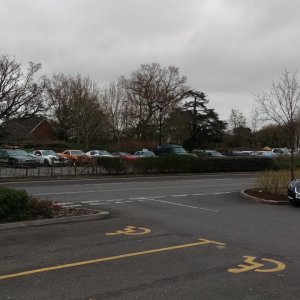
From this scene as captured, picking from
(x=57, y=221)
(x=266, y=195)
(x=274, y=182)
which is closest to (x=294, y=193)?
(x=266, y=195)

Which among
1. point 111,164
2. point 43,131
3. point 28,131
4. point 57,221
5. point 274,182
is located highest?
point 43,131

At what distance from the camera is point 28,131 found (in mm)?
73000

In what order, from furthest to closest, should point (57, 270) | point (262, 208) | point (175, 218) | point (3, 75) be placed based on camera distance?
point (3, 75) → point (262, 208) → point (175, 218) → point (57, 270)

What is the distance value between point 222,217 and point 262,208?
304cm

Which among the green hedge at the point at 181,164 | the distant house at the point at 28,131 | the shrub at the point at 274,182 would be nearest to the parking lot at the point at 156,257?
the shrub at the point at 274,182

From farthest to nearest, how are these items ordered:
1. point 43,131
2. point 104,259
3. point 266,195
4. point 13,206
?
point 43,131
point 266,195
point 13,206
point 104,259

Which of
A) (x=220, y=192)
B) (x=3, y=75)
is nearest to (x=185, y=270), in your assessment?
(x=220, y=192)

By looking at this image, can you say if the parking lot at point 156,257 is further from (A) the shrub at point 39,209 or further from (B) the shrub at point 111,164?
(B) the shrub at point 111,164

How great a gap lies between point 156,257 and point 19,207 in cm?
464

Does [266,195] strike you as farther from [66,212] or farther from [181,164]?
[181,164]

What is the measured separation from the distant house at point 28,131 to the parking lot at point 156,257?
48627 millimetres

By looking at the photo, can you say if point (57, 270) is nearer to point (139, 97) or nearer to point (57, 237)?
point (57, 237)

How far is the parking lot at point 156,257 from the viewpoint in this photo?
606cm

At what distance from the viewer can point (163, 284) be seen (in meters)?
6.31
